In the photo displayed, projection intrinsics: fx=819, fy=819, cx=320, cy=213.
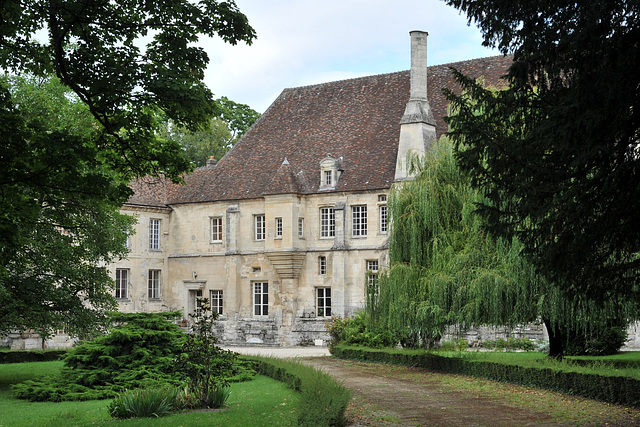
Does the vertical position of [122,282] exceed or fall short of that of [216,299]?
it exceeds it

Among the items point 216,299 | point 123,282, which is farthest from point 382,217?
point 123,282

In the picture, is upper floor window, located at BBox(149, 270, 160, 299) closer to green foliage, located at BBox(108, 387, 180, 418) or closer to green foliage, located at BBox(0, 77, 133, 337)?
green foliage, located at BBox(0, 77, 133, 337)

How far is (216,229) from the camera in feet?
139

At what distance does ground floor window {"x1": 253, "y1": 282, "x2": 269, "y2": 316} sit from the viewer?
40.5 meters

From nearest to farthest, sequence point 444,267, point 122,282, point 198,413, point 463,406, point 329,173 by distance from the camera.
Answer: point 198,413 → point 463,406 → point 444,267 → point 329,173 → point 122,282

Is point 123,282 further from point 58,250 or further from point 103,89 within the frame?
point 103,89

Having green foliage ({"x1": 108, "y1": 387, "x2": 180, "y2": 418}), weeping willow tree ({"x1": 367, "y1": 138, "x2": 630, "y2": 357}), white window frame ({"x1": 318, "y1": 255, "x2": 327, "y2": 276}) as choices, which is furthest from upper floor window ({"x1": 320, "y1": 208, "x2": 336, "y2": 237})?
green foliage ({"x1": 108, "y1": 387, "x2": 180, "y2": 418})

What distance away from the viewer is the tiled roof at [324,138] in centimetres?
3841

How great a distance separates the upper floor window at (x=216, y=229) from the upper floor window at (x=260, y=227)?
233 centimetres

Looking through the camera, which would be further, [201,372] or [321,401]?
[201,372]

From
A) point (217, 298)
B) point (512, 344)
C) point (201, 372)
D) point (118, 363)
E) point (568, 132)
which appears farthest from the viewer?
point (217, 298)

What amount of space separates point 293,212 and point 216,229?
5.56 metres

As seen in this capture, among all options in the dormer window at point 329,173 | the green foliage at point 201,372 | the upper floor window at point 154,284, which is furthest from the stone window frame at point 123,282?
the green foliage at point 201,372

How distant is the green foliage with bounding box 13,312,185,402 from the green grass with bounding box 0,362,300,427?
0.50 meters
